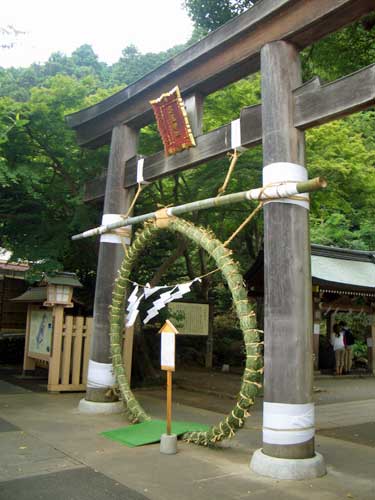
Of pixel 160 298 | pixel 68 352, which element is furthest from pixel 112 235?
pixel 68 352

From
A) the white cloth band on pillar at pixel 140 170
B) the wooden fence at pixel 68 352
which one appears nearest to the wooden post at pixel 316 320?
the wooden fence at pixel 68 352

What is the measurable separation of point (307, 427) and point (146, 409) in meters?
4.30

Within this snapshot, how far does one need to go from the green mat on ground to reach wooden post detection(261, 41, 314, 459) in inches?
68.9

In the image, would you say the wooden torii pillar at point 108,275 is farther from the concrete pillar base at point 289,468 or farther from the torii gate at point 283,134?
the concrete pillar base at point 289,468

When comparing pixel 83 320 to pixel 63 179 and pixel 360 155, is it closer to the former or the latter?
pixel 63 179

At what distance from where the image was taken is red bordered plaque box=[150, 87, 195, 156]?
272 inches

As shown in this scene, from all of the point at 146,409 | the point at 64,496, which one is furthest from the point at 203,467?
the point at 146,409

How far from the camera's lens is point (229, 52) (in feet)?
21.2

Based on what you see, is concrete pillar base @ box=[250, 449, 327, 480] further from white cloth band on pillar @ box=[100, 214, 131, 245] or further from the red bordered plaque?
white cloth band on pillar @ box=[100, 214, 131, 245]

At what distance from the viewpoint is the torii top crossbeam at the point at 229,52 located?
5.36 m

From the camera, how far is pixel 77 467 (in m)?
5.04

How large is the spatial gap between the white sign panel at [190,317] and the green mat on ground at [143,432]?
24.0 feet

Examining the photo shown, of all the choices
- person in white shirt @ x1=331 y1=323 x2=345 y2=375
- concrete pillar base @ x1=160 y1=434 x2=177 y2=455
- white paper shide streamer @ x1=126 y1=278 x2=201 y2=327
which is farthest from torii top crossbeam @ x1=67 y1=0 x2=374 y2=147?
person in white shirt @ x1=331 y1=323 x2=345 y2=375

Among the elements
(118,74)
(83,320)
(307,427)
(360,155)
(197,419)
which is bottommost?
(197,419)
